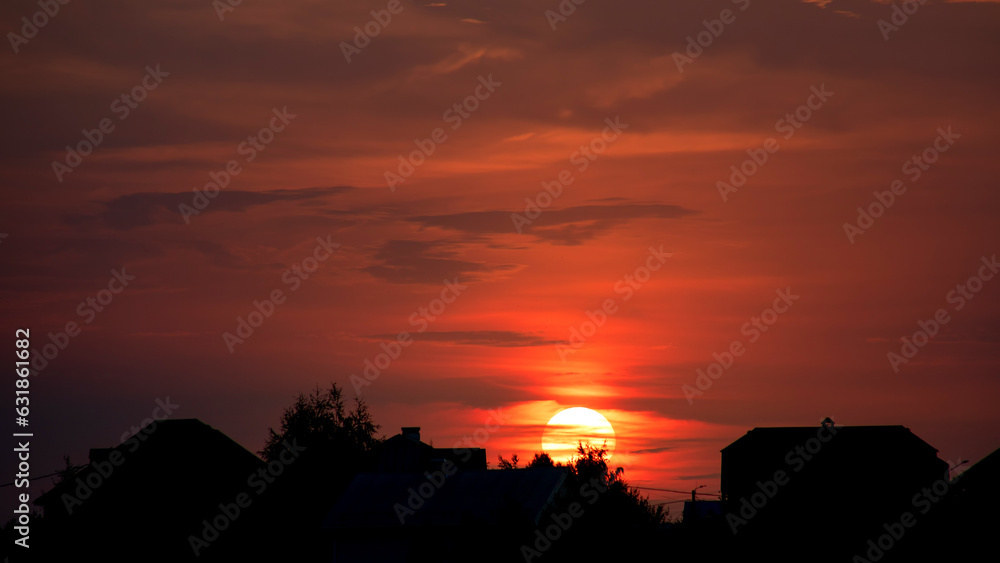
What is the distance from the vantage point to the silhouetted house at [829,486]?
52156mm

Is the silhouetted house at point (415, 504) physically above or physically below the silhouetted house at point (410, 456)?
below

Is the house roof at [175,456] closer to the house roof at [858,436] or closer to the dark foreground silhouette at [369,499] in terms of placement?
the dark foreground silhouette at [369,499]

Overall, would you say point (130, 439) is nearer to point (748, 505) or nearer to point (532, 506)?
point (532, 506)

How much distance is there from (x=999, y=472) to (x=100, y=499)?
46075mm

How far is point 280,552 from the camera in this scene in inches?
2190

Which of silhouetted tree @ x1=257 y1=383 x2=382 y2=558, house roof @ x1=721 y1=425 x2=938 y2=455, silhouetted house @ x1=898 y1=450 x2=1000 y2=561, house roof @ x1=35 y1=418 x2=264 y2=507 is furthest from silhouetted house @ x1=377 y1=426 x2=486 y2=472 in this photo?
silhouetted house @ x1=898 y1=450 x2=1000 y2=561

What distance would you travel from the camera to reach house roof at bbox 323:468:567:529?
161 ft

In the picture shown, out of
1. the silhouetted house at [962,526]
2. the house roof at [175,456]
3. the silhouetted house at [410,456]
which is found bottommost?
the silhouetted house at [962,526]

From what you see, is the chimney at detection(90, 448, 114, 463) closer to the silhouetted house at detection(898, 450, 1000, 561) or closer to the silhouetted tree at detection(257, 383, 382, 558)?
the silhouetted tree at detection(257, 383, 382, 558)

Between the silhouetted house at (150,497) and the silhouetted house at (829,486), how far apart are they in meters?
29.4

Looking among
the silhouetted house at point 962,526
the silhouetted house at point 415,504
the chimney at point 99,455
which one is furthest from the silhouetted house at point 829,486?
the chimney at point 99,455

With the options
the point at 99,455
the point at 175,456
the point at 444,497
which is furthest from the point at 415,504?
the point at 99,455

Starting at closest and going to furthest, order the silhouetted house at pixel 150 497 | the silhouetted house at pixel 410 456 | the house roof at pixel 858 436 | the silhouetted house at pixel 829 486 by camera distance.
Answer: the silhouetted house at pixel 829 486, the silhouetted house at pixel 150 497, the house roof at pixel 858 436, the silhouetted house at pixel 410 456

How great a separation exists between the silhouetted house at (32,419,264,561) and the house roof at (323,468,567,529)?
24.8ft
